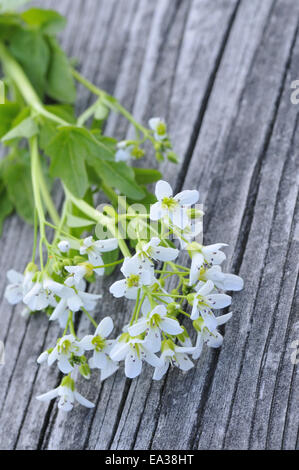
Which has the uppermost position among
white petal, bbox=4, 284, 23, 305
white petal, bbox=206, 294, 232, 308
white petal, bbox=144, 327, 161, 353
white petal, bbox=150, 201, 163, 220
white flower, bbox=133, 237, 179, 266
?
white petal, bbox=150, 201, 163, 220

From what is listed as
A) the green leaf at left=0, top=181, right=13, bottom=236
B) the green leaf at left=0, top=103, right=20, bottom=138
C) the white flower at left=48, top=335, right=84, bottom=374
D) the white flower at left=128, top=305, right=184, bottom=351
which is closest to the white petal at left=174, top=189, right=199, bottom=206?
the white flower at left=128, top=305, right=184, bottom=351

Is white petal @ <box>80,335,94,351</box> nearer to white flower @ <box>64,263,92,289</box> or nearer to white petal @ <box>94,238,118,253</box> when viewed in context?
white flower @ <box>64,263,92,289</box>

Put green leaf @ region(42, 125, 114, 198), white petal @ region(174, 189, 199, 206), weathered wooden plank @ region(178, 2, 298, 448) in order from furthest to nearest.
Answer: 1. green leaf @ region(42, 125, 114, 198)
2. weathered wooden plank @ region(178, 2, 298, 448)
3. white petal @ region(174, 189, 199, 206)

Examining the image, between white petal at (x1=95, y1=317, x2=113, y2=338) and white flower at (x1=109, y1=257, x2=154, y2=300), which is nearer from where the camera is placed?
white flower at (x1=109, y1=257, x2=154, y2=300)

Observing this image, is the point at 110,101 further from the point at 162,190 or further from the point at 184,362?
the point at 184,362

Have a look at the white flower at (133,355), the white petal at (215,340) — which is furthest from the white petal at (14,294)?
the white petal at (215,340)

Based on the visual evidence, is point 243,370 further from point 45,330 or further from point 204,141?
point 204,141

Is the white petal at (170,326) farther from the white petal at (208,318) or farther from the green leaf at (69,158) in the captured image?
the green leaf at (69,158)
